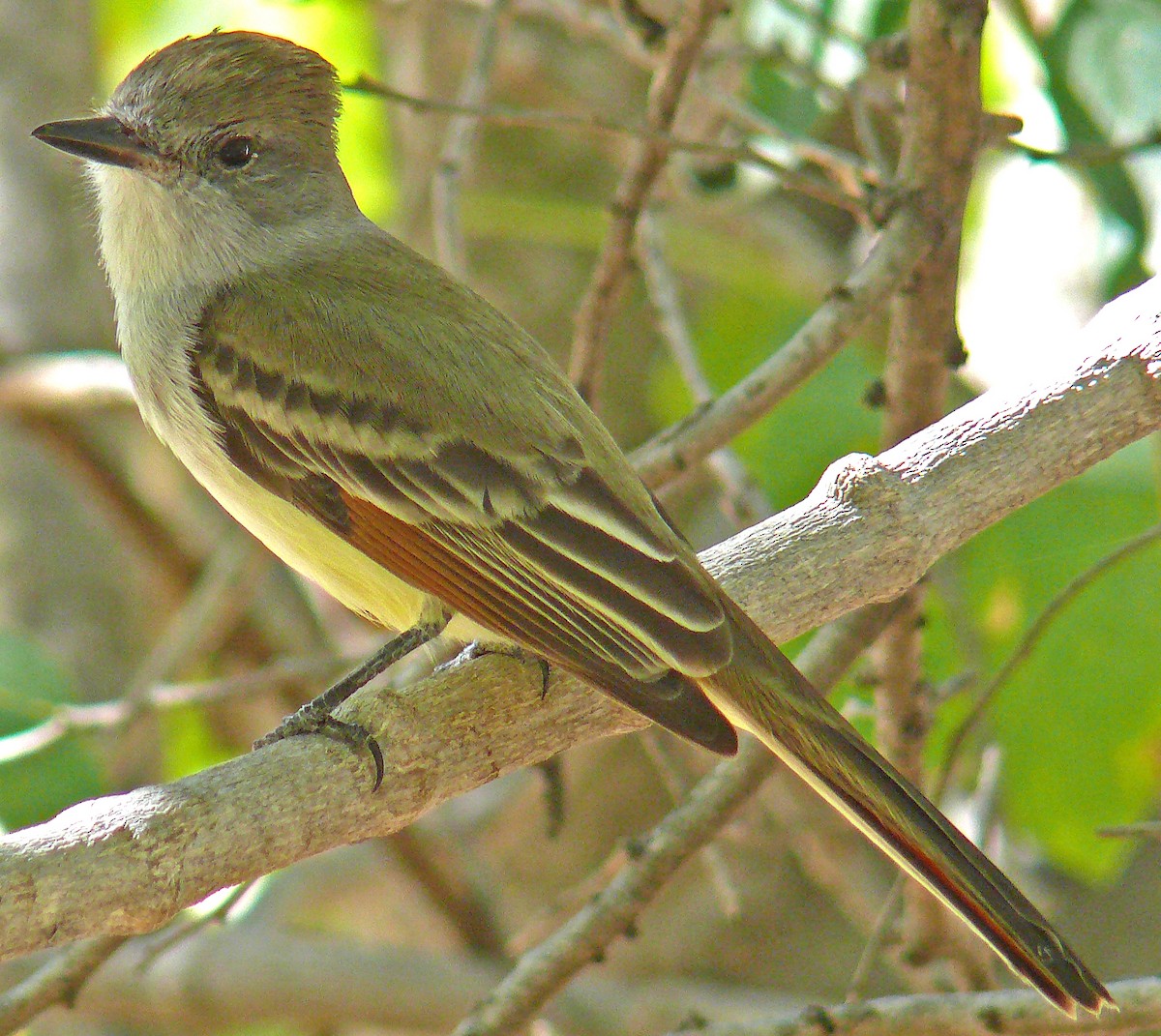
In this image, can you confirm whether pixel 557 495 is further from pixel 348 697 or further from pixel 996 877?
pixel 996 877

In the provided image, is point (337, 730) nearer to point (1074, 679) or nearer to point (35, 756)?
A: point (35, 756)

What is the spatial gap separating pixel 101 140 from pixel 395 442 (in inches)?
41.7

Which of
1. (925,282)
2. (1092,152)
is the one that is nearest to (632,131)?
(925,282)

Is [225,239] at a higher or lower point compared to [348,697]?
higher

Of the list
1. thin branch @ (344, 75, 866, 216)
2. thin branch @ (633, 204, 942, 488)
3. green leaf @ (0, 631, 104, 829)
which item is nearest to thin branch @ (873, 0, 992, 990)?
thin branch @ (633, 204, 942, 488)

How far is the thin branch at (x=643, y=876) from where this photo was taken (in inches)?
112

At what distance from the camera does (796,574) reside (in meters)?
2.66

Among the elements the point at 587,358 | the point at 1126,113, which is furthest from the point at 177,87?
the point at 1126,113

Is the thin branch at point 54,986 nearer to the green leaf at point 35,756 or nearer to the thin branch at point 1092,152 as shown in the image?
the green leaf at point 35,756

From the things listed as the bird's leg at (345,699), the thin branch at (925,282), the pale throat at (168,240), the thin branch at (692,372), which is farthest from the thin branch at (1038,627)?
the pale throat at (168,240)

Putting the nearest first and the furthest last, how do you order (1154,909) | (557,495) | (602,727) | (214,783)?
(214,783) < (602,727) < (557,495) < (1154,909)

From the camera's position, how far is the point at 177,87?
3.45m

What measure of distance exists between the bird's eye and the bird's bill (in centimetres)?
18

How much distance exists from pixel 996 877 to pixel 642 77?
13.6 feet
